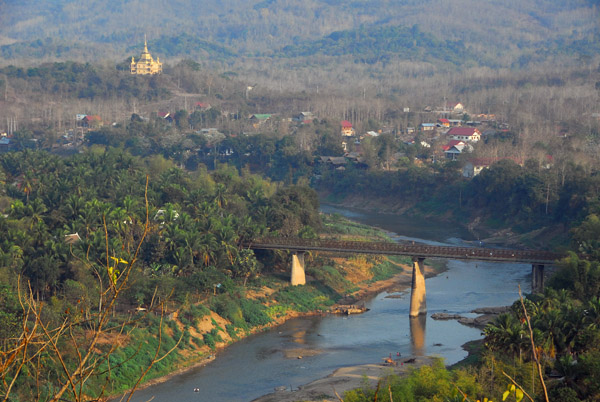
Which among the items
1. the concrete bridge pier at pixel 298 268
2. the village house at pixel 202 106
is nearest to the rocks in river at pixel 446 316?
the concrete bridge pier at pixel 298 268

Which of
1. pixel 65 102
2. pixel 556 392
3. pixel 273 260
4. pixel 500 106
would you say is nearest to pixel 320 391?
pixel 556 392

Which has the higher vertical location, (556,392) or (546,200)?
(556,392)

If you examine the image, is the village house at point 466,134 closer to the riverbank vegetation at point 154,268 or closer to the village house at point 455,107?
the village house at point 455,107

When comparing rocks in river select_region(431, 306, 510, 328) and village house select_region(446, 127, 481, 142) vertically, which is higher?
rocks in river select_region(431, 306, 510, 328)

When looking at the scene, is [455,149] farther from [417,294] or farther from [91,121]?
[91,121]

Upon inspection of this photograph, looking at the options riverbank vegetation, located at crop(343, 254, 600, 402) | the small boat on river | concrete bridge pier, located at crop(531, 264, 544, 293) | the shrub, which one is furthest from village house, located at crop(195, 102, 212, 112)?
riverbank vegetation, located at crop(343, 254, 600, 402)

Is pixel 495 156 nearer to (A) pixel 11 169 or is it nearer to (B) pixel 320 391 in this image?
(A) pixel 11 169

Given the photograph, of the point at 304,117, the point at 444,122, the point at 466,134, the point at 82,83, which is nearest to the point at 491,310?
the point at 466,134

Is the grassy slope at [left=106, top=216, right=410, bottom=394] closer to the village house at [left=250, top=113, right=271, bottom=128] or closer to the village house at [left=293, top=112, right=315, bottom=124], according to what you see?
the village house at [left=293, top=112, right=315, bottom=124]
